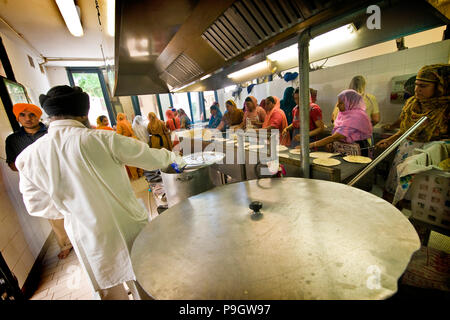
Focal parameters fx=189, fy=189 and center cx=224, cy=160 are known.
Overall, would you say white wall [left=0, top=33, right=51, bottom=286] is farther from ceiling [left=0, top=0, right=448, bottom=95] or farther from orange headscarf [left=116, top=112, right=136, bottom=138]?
orange headscarf [left=116, top=112, right=136, bottom=138]

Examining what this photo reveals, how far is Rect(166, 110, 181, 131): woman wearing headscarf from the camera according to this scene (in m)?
5.12

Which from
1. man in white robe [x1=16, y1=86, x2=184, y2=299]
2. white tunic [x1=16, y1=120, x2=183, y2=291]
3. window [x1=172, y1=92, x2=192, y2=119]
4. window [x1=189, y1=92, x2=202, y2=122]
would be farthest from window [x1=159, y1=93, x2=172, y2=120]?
white tunic [x1=16, y1=120, x2=183, y2=291]

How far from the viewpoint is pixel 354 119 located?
6.37 ft

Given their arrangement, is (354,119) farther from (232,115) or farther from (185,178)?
(232,115)

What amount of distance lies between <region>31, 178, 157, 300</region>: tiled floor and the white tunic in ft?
2.34

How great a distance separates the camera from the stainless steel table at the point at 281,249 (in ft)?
1.80

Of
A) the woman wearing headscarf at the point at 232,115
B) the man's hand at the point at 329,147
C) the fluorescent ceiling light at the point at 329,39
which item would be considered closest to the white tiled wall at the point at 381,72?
the woman wearing headscarf at the point at 232,115

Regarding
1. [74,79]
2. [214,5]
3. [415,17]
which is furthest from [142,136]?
[415,17]

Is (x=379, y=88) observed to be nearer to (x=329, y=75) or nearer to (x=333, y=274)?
(x=329, y=75)

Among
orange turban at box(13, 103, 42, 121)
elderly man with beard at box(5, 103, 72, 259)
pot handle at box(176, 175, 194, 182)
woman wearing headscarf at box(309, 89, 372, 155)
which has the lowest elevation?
pot handle at box(176, 175, 194, 182)

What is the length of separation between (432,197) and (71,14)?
4.33m

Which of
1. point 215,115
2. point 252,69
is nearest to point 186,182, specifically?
point 252,69

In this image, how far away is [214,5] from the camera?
78 centimetres
